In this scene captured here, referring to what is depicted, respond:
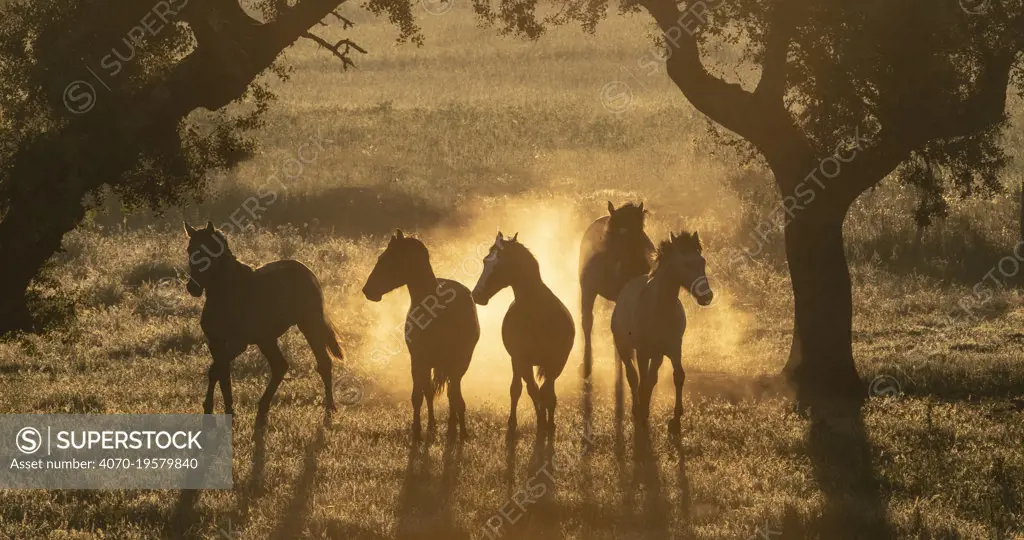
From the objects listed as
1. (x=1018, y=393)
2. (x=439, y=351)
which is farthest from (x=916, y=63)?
(x=439, y=351)

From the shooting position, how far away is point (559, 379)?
800 inches

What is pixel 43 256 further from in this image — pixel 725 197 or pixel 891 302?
pixel 725 197

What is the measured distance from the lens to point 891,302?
1054 inches

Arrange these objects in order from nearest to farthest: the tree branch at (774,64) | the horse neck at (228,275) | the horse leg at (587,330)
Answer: the horse neck at (228,275)
the tree branch at (774,64)
the horse leg at (587,330)

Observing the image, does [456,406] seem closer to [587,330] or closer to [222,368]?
[222,368]

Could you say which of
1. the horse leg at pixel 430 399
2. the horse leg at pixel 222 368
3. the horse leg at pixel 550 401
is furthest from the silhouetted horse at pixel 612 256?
the horse leg at pixel 222 368

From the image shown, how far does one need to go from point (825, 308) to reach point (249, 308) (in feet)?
28.5

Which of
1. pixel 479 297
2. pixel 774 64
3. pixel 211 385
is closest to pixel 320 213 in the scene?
pixel 774 64

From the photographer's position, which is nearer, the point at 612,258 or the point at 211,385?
the point at 211,385

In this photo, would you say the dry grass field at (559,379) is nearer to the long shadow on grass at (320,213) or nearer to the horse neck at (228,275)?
the long shadow on grass at (320,213)

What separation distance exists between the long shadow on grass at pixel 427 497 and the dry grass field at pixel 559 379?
0.04m

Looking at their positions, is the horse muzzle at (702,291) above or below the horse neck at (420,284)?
below

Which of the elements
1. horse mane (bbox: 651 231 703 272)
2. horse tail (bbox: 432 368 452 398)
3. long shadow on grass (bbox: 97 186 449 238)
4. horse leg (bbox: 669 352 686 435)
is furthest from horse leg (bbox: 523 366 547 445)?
long shadow on grass (bbox: 97 186 449 238)

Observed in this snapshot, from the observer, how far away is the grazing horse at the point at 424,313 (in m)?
15.1
